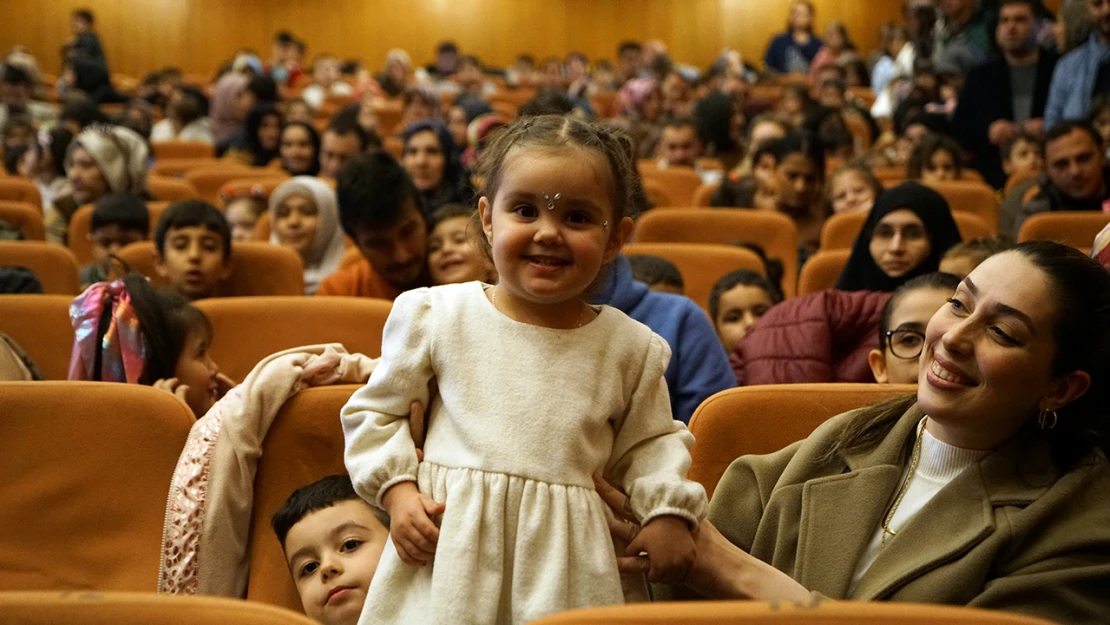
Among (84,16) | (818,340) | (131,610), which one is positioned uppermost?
(84,16)

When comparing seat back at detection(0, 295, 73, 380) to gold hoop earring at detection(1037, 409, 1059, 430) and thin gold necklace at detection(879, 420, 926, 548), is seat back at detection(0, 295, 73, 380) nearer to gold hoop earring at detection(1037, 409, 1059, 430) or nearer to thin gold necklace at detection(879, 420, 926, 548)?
thin gold necklace at detection(879, 420, 926, 548)

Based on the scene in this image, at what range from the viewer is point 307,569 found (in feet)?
5.61

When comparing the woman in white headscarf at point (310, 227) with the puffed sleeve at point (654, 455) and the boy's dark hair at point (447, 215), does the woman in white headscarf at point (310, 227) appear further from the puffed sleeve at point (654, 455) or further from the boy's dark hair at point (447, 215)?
the puffed sleeve at point (654, 455)

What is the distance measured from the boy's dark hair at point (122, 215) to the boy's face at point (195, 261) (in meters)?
0.76

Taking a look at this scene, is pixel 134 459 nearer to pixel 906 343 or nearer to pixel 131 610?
pixel 131 610

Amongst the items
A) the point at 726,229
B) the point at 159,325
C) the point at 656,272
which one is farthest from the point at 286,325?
the point at 726,229

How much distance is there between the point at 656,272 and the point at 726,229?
1.05 m

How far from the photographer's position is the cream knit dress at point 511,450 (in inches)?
50.3

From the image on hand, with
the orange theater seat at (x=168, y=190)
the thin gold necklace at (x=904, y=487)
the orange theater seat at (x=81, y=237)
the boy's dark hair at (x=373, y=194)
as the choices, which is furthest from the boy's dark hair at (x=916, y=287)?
the orange theater seat at (x=168, y=190)

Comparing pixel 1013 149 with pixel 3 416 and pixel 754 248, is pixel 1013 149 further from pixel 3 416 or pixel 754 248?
pixel 3 416

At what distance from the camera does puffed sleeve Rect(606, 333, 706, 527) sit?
134cm

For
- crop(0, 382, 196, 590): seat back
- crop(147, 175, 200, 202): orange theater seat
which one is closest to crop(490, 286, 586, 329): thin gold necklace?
crop(0, 382, 196, 590): seat back

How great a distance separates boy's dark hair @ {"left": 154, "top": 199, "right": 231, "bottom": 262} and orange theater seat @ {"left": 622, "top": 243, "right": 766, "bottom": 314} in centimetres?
108

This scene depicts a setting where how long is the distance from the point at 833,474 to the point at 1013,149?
4105 millimetres
